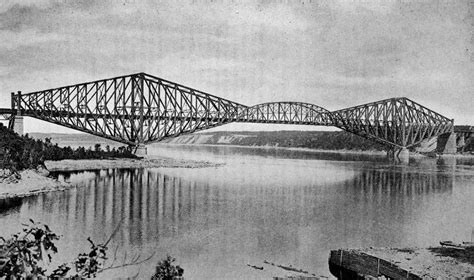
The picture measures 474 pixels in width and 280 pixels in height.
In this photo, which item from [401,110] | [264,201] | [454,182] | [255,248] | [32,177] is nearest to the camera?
[255,248]

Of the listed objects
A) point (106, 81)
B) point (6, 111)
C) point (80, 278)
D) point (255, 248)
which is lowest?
point (255, 248)

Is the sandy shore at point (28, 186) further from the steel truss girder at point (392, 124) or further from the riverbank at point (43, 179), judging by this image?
the steel truss girder at point (392, 124)

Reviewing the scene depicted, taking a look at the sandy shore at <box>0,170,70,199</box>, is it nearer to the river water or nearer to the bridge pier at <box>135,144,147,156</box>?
the river water

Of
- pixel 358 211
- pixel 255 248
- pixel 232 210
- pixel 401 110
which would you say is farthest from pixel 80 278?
pixel 401 110

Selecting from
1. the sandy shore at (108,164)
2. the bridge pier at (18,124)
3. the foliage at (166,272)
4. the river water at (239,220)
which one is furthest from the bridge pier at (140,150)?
the foliage at (166,272)

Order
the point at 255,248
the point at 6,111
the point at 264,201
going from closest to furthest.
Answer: the point at 255,248 → the point at 264,201 → the point at 6,111

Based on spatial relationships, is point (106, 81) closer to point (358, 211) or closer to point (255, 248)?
point (358, 211)

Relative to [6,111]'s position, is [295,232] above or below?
below
